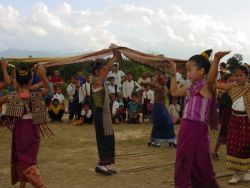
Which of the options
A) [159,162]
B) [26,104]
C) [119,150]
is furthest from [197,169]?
[119,150]

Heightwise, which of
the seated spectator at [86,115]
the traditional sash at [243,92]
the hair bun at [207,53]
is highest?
the hair bun at [207,53]

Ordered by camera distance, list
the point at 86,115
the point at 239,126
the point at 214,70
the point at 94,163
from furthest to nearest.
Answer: the point at 86,115 < the point at 94,163 < the point at 239,126 < the point at 214,70

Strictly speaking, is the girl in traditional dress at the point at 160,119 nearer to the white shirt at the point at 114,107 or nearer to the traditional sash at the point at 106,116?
the traditional sash at the point at 106,116

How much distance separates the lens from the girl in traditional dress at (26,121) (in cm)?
520

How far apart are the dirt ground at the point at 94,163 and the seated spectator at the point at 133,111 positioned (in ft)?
7.07

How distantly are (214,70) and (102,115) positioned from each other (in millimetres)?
2550

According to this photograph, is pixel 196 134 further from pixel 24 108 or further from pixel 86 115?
pixel 86 115

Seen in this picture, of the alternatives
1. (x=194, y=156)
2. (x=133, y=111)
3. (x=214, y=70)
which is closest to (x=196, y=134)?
(x=194, y=156)

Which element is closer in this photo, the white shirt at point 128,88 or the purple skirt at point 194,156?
the purple skirt at point 194,156

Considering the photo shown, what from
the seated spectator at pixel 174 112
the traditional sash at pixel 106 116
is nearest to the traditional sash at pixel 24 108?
the traditional sash at pixel 106 116

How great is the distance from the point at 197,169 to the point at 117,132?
6.75 meters

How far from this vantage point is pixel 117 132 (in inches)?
443

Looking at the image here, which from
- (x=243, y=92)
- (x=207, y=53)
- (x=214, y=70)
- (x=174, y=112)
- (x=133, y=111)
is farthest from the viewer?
(x=133, y=111)

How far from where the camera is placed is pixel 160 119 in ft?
29.0
